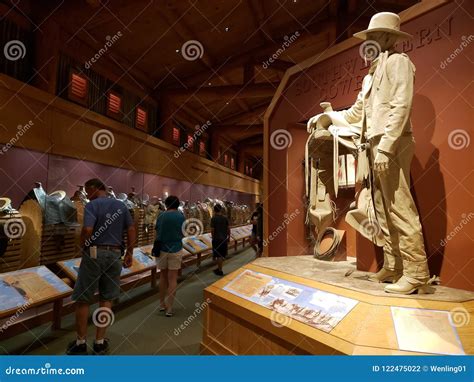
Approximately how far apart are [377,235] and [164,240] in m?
2.64

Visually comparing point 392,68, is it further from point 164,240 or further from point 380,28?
point 164,240

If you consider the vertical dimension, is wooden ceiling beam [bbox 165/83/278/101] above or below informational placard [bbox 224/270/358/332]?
above

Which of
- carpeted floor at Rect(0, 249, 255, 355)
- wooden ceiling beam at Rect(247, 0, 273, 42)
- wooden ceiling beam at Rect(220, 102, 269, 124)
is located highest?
wooden ceiling beam at Rect(247, 0, 273, 42)

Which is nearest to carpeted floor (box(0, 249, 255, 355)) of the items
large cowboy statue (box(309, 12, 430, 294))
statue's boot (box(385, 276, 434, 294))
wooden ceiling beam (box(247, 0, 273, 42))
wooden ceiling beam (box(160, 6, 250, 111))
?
statue's boot (box(385, 276, 434, 294))

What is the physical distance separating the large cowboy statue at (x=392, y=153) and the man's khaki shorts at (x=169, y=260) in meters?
2.44

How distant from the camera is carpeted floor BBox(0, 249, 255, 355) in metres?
3.14

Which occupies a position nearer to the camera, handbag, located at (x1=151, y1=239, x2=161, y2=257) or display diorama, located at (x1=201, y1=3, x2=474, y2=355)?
display diorama, located at (x1=201, y1=3, x2=474, y2=355)

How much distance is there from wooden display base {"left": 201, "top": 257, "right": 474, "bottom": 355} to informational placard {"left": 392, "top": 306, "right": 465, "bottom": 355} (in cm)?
2

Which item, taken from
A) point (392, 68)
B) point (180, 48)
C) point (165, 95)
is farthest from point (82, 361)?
point (165, 95)

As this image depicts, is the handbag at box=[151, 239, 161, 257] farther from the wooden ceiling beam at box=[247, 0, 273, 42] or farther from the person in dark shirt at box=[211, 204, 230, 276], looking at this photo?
the wooden ceiling beam at box=[247, 0, 273, 42]

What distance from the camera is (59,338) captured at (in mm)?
3422

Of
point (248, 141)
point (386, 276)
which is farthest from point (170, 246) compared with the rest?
point (248, 141)

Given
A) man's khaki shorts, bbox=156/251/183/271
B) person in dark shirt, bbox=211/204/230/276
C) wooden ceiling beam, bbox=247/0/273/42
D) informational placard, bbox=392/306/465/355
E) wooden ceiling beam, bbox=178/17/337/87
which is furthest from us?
wooden ceiling beam, bbox=178/17/337/87

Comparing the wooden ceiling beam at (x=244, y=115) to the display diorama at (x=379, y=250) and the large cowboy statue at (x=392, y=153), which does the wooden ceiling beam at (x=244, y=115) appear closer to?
the display diorama at (x=379, y=250)
